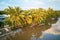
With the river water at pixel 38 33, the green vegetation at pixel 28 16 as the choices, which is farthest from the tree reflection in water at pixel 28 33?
the green vegetation at pixel 28 16

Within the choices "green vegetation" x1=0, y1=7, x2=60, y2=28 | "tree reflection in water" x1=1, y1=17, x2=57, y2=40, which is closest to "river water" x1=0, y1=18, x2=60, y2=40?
"tree reflection in water" x1=1, y1=17, x2=57, y2=40

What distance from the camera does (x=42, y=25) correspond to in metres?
4.30

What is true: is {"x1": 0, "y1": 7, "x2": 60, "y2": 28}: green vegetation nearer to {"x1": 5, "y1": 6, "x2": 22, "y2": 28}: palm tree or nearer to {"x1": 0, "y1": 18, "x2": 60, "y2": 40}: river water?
{"x1": 5, "y1": 6, "x2": 22, "y2": 28}: palm tree

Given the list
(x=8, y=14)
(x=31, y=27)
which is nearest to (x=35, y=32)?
(x=31, y=27)

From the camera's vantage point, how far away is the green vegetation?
413cm

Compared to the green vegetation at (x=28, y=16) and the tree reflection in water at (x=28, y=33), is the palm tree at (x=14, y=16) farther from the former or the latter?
the tree reflection in water at (x=28, y=33)

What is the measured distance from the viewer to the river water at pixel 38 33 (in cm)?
401

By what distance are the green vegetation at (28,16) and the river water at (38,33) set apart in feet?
0.42

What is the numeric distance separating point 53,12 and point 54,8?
12 cm

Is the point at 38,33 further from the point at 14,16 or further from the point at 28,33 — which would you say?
the point at 14,16

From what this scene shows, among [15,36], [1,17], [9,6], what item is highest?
[9,6]

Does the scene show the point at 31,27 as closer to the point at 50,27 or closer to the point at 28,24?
the point at 28,24

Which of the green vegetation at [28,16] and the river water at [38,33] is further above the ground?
the green vegetation at [28,16]

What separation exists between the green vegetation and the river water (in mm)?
129
